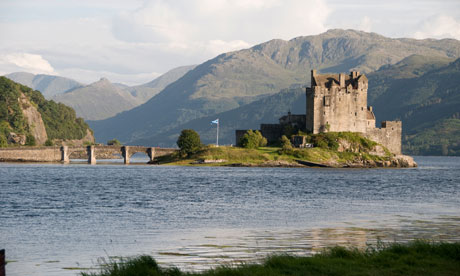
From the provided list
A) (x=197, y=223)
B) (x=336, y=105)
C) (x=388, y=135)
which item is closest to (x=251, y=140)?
(x=336, y=105)

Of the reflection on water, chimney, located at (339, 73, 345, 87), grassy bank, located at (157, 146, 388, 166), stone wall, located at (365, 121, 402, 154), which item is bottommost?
the reflection on water

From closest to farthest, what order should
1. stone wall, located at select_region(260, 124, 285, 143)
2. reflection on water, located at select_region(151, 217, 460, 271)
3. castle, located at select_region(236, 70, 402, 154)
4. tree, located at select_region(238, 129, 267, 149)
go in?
reflection on water, located at select_region(151, 217, 460, 271) < castle, located at select_region(236, 70, 402, 154) < tree, located at select_region(238, 129, 267, 149) < stone wall, located at select_region(260, 124, 285, 143)

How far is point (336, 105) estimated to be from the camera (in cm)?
17550

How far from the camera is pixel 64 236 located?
136 feet

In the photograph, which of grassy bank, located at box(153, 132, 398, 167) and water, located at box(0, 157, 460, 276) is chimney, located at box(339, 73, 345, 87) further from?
water, located at box(0, 157, 460, 276)

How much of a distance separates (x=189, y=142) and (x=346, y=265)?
6023 inches

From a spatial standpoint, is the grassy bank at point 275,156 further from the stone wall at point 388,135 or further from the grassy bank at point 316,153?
the stone wall at point 388,135

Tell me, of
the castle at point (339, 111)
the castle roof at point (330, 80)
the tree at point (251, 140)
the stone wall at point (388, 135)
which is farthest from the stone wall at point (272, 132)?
the stone wall at point (388, 135)

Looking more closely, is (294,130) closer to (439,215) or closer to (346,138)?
(346,138)

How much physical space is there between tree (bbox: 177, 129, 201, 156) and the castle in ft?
77.6

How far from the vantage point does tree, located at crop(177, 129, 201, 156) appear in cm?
17775

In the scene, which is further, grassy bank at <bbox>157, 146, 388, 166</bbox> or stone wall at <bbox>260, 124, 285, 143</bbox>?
stone wall at <bbox>260, 124, 285, 143</bbox>

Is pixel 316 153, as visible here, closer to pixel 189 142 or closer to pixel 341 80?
pixel 341 80

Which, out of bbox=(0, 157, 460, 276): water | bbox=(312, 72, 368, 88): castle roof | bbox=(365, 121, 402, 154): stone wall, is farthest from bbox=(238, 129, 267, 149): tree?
bbox=(0, 157, 460, 276): water
